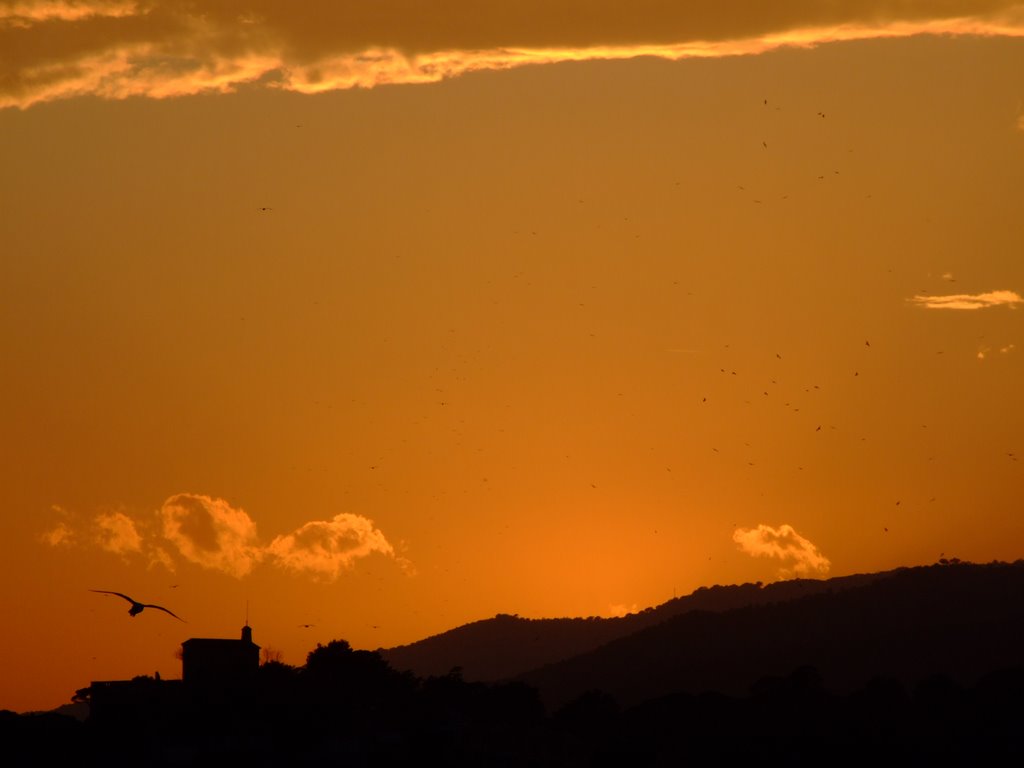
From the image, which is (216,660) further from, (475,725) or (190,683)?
(475,725)

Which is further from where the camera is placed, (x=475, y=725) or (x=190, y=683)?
(x=475, y=725)

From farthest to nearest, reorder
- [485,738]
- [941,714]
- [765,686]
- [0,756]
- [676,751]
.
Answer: [765,686]
[941,714]
[676,751]
[485,738]
[0,756]

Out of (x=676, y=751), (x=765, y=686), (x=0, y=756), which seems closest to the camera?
(x=0, y=756)

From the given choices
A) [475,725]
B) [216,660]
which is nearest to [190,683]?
[216,660]

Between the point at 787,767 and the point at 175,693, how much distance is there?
45258mm

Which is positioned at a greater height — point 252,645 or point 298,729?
point 252,645

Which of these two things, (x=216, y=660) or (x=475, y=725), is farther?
(x=475, y=725)

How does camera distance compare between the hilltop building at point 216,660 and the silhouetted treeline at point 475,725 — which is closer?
the silhouetted treeline at point 475,725

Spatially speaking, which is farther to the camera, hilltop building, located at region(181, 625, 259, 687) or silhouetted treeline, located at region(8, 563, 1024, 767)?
hilltop building, located at region(181, 625, 259, 687)

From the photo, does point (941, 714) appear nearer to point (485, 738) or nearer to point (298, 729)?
point (485, 738)

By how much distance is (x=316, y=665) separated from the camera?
151 m

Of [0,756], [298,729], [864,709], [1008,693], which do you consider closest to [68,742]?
[0,756]

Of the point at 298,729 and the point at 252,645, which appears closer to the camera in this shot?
the point at 298,729

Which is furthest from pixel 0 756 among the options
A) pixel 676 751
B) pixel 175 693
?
pixel 676 751
